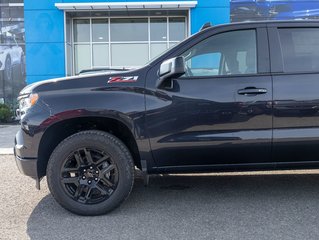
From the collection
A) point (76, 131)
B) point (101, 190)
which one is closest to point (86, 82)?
point (76, 131)

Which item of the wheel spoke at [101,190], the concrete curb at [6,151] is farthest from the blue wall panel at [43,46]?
the wheel spoke at [101,190]

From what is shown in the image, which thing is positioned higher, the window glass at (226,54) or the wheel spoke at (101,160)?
the window glass at (226,54)

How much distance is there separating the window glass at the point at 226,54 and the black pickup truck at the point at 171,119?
0.5 inches

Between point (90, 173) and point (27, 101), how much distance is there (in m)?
0.99

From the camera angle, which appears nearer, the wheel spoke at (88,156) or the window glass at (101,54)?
the wheel spoke at (88,156)

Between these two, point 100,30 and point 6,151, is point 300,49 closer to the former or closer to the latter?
point 6,151

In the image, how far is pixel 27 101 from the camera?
444 centimetres

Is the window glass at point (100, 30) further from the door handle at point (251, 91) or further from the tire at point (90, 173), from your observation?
the door handle at point (251, 91)

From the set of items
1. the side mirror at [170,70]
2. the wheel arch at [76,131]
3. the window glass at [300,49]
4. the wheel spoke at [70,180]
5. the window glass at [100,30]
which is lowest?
the wheel spoke at [70,180]

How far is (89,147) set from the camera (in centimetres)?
433

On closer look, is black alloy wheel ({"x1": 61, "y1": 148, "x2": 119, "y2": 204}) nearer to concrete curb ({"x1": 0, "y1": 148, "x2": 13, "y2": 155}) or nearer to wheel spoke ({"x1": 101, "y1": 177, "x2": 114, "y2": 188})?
wheel spoke ({"x1": 101, "y1": 177, "x2": 114, "y2": 188})

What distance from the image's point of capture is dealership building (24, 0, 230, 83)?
16.7 m

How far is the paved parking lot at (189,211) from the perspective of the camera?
3953mm

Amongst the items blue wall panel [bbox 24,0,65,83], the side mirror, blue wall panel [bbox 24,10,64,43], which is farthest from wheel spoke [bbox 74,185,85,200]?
blue wall panel [bbox 24,10,64,43]
